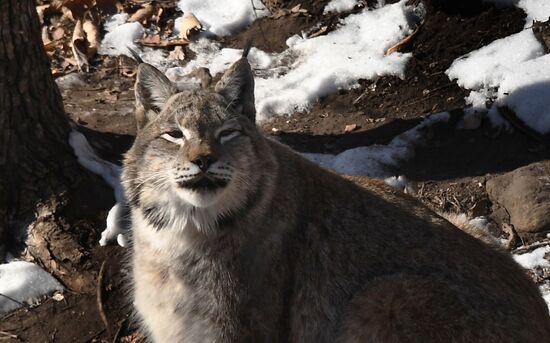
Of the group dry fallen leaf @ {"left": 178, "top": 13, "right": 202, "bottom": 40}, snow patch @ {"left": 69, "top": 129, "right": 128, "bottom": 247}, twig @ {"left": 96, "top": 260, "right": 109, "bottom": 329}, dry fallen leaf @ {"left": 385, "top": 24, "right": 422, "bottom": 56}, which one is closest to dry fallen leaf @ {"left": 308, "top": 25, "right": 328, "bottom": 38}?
dry fallen leaf @ {"left": 385, "top": 24, "right": 422, "bottom": 56}

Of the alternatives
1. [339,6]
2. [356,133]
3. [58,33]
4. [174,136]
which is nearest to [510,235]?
[356,133]

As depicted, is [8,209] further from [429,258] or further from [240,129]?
[429,258]

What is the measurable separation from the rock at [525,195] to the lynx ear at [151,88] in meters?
3.20

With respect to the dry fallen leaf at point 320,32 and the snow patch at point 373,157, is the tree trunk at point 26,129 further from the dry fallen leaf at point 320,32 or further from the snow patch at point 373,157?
the dry fallen leaf at point 320,32

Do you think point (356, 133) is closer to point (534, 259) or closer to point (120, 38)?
point (534, 259)

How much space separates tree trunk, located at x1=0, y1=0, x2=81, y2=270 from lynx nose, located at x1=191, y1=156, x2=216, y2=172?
2490mm

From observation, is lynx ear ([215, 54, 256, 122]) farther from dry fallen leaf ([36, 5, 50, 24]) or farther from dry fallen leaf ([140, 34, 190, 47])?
dry fallen leaf ([36, 5, 50, 24])

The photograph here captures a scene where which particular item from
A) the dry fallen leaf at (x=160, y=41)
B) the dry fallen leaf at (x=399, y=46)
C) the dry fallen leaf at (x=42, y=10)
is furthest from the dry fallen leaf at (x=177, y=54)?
the dry fallen leaf at (x=399, y=46)

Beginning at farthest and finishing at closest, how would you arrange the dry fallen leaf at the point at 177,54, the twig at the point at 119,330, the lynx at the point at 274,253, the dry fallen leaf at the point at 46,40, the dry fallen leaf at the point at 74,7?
1. the dry fallen leaf at the point at 74,7
2. the dry fallen leaf at the point at 46,40
3. the dry fallen leaf at the point at 177,54
4. the twig at the point at 119,330
5. the lynx at the point at 274,253

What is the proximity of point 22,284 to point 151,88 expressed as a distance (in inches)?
87.0

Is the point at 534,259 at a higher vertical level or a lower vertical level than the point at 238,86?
lower

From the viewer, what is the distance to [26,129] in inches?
247

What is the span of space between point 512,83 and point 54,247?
4477 millimetres

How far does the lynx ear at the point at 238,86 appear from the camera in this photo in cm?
477
